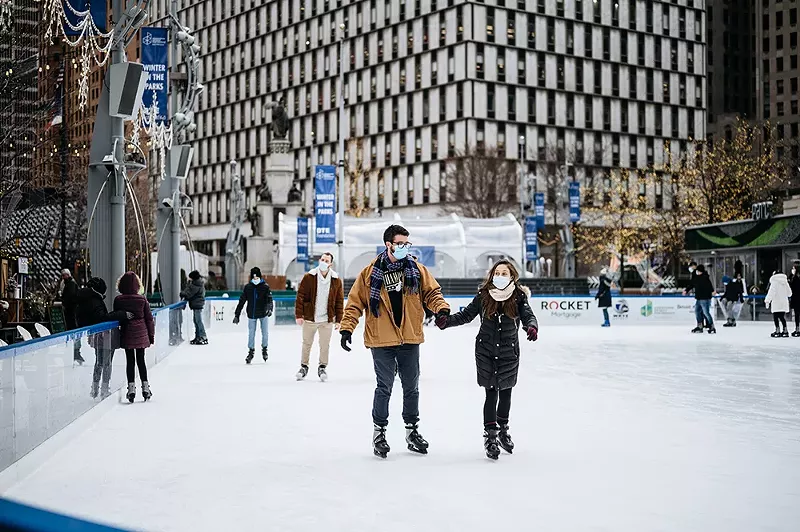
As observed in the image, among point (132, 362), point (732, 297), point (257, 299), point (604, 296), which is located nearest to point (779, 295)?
point (732, 297)

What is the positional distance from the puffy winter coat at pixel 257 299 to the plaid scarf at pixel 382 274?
9418 millimetres

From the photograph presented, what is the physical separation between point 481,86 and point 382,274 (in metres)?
76.4

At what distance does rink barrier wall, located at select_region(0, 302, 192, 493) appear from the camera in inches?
260

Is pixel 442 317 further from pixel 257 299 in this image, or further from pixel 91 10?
pixel 91 10

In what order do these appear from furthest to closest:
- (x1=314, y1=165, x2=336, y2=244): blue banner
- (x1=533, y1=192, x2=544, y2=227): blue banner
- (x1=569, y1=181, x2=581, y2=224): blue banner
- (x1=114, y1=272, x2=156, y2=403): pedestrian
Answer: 1. (x1=533, y1=192, x2=544, y2=227): blue banner
2. (x1=569, y1=181, x2=581, y2=224): blue banner
3. (x1=314, y1=165, x2=336, y2=244): blue banner
4. (x1=114, y1=272, x2=156, y2=403): pedestrian

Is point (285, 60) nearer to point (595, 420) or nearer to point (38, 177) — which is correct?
point (38, 177)

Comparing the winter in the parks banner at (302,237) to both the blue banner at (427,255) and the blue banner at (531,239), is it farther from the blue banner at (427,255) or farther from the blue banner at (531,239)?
the blue banner at (531,239)

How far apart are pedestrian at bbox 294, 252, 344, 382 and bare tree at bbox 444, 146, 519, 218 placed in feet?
179

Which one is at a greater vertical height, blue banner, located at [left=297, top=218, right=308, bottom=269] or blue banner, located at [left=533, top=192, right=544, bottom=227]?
blue banner, located at [left=533, top=192, right=544, bottom=227]

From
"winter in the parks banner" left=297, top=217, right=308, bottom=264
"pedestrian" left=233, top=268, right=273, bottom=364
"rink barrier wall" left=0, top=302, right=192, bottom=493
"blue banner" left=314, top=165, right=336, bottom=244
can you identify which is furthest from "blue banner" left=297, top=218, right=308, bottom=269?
"rink barrier wall" left=0, top=302, right=192, bottom=493

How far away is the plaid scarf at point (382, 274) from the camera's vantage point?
26.1ft

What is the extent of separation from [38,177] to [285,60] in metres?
73.4

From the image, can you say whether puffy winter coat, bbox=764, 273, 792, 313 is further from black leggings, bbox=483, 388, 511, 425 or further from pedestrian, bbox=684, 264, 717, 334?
black leggings, bbox=483, 388, 511, 425

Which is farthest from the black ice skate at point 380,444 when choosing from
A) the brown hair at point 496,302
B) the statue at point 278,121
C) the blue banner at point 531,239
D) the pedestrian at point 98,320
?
the statue at point 278,121
